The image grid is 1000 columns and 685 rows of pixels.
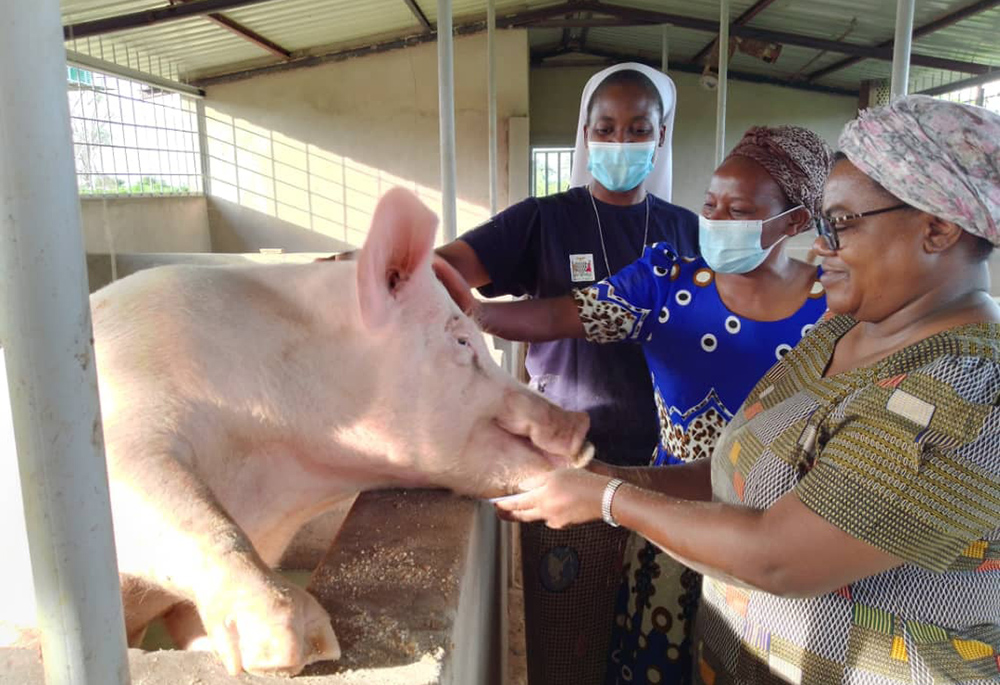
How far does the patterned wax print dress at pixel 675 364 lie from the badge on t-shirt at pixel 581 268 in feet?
1.23

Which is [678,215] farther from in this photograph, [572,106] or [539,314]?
[572,106]

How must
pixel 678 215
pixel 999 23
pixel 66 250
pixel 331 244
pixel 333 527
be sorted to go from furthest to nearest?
pixel 331 244
pixel 999 23
pixel 678 215
pixel 333 527
pixel 66 250

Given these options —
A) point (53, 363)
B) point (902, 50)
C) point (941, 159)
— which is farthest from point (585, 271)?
point (902, 50)

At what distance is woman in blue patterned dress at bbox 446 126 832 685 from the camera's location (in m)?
2.35

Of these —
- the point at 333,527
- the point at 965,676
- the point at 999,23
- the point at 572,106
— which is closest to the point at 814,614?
the point at 965,676

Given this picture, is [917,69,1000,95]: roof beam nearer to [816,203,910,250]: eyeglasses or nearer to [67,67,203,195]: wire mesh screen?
[816,203,910,250]: eyeglasses

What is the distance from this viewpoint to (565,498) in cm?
185

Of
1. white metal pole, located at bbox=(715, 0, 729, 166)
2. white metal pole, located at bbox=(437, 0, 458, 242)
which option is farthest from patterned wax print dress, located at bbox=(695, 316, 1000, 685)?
white metal pole, located at bbox=(715, 0, 729, 166)

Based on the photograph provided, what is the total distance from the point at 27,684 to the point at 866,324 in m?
1.65

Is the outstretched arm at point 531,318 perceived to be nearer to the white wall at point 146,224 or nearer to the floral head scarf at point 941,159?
the floral head scarf at point 941,159

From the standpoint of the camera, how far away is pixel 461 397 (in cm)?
201

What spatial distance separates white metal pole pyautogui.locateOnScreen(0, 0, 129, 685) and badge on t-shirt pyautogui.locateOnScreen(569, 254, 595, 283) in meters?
2.18

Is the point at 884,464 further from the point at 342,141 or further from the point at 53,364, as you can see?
the point at 342,141

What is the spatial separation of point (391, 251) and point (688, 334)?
0.96 m
